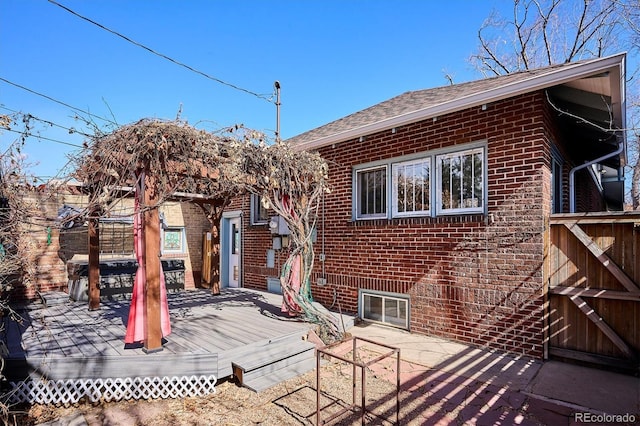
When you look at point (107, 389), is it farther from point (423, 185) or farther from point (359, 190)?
point (423, 185)

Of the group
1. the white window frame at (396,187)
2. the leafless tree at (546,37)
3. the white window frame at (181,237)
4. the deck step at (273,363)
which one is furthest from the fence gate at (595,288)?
the leafless tree at (546,37)

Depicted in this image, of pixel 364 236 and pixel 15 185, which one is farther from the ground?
pixel 15 185

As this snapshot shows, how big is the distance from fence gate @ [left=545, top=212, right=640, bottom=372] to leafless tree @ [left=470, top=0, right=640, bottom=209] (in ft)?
32.3

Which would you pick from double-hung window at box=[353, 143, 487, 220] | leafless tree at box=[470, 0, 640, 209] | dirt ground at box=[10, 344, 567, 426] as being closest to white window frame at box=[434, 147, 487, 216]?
double-hung window at box=[353, 143, 487, 220]

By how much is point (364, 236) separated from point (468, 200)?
200 cm

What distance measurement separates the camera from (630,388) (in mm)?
3771

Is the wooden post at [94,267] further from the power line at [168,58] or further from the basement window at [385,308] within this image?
the basement window at [385,308]

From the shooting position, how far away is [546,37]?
49.1 feet

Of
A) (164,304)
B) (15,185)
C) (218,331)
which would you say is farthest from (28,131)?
(218,331)

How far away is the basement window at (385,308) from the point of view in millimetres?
5922

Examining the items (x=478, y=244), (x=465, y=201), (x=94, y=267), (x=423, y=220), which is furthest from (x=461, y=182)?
(x=94, y=267)

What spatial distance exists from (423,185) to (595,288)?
2716 millimetres

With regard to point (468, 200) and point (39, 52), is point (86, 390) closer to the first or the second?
point (468, 200)

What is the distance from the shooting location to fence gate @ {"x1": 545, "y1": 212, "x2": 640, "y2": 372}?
4.14m
